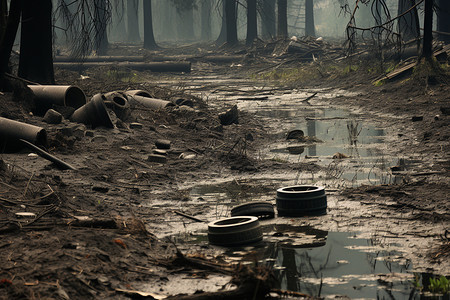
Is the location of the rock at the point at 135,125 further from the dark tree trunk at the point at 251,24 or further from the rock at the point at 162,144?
the dark tree trunk at the point at 251,24

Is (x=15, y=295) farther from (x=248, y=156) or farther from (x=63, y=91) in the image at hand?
(x=63, y=91)

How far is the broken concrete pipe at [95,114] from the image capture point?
1109cm

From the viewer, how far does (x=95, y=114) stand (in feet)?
36.6

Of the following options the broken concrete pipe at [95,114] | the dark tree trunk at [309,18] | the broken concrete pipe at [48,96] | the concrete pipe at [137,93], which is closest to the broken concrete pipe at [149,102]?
the concrete pipe at [137,93]

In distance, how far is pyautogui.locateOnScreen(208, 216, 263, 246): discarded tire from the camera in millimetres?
5680

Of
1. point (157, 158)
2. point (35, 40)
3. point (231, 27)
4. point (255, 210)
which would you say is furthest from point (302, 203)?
point (231, 27)

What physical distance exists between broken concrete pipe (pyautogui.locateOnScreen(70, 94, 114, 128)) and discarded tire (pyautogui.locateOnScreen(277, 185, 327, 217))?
5124 millimetres

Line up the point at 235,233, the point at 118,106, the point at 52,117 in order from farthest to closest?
the point at 118,106, the point at 52,117, the point at 235,233

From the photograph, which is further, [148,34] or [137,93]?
[148,34]

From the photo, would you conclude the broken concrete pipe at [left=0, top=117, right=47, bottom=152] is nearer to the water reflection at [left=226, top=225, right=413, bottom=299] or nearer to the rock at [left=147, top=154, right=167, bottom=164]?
the rock at [left=147, top=154, right=167, bottom=164]

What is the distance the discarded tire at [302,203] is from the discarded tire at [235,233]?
0.96 metres

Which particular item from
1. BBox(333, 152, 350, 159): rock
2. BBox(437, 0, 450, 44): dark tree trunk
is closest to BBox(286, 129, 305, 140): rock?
BBox(333, 152, 350, 159): rock

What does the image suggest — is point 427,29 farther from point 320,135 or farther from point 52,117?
point 52,117

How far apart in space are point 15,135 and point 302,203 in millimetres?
4358
